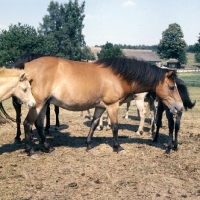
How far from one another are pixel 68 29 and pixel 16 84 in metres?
48.0

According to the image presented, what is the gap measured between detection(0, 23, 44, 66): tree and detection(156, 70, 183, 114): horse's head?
3266cm

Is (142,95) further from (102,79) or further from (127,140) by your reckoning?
(102,79)

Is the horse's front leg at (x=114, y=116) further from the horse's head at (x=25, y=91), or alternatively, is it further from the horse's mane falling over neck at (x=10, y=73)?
the horse's mane falling over neck at (x=10, y=73)

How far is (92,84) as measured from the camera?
6.34m

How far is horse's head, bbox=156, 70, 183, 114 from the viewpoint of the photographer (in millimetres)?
6570

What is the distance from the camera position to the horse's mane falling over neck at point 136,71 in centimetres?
655

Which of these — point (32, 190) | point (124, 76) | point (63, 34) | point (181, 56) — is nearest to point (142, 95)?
point (124, 76)

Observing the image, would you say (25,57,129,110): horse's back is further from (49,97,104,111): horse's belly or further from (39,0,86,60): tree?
(39,0,86,60): tree

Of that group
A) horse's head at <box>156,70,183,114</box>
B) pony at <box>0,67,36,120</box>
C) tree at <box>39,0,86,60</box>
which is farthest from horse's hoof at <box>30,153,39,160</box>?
tree at <box>39,0,86,60</box>

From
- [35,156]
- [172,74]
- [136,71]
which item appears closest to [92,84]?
[136,71]

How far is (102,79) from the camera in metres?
6.44

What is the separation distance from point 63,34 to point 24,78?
4801 centimetres

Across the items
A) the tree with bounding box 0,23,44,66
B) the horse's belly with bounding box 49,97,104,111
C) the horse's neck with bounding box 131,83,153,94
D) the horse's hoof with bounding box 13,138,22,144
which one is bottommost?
the horse's hoof with bounding box 13,138,22,144

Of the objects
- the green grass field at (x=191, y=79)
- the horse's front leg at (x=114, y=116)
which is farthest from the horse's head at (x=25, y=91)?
the green grass field at (x=191, y=79)
